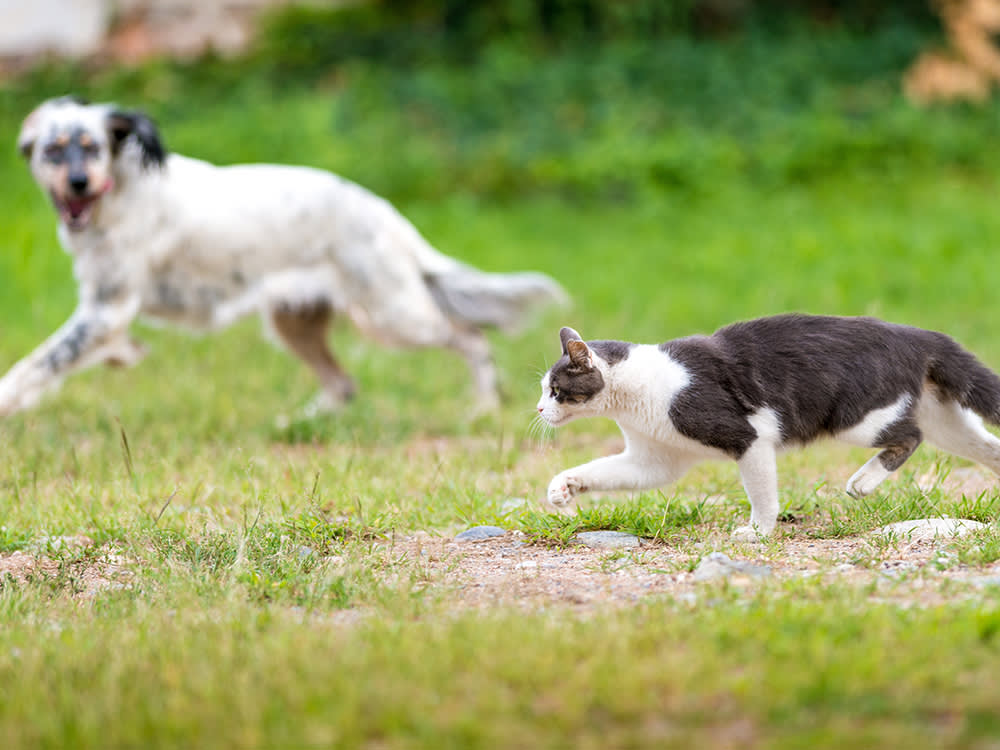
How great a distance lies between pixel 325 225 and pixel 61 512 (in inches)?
118

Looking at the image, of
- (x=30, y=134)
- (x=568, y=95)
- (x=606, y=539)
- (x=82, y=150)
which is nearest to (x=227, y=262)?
(x=82, y=150)

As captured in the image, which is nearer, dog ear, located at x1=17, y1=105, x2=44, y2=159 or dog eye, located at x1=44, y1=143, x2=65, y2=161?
dog eye, located at x1=44, y1=143, x2=65, y2=161

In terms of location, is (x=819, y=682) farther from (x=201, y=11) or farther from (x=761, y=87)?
(x=201, y=11)

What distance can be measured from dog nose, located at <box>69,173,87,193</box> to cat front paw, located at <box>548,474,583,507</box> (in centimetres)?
352

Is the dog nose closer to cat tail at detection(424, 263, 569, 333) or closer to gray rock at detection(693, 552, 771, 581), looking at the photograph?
cat tail at detection(424, 263, 569, 333)

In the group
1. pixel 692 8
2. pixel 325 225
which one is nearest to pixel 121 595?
pixel 325 225

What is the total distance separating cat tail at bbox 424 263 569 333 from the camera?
25.8 ft

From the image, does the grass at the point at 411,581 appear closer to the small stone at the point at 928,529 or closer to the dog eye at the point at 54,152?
the small stone at the point at 928,529

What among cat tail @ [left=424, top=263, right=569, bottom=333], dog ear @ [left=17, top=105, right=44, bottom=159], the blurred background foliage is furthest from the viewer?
the blurred background foliage

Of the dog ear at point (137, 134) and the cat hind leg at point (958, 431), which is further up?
the dog ear at point (137, 134)

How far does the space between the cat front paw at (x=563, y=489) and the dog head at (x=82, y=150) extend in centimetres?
353

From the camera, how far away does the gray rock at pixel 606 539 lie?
4.15 meters

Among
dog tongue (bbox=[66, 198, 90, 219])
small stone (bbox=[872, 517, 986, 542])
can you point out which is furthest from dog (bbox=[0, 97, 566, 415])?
small stone (bbox=[872, 517, 986, 542])

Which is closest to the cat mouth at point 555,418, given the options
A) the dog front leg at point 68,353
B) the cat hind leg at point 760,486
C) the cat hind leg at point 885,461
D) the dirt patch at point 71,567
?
the cat hind leg at point 760,486
